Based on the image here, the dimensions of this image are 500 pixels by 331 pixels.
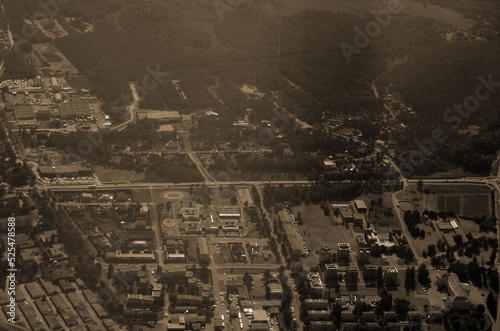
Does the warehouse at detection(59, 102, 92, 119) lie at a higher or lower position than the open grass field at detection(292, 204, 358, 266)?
higher

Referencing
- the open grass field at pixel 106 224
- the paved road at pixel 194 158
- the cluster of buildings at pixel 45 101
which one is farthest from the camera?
the cluster of buildings at pixel 45 101

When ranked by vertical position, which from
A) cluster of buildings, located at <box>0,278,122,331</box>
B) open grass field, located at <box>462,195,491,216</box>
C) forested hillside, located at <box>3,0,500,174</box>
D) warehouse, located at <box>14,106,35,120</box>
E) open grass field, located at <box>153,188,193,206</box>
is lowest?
cluster of buildings, located at <box>0,278,122,331</box>

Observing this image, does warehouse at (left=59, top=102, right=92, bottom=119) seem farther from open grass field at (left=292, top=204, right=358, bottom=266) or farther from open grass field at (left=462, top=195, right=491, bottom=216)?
open grass field at (left=462, top=195, right=491, bottom=216)

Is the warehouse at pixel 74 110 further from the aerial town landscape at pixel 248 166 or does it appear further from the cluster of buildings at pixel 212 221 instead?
the cluster of buildings at pixel 212 221

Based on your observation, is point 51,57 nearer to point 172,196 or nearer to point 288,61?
point 288,61

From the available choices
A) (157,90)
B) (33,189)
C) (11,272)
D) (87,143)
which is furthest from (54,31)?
(11,272)

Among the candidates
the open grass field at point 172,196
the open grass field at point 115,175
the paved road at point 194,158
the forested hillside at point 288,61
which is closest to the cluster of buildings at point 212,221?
the open grass field at point 172,196

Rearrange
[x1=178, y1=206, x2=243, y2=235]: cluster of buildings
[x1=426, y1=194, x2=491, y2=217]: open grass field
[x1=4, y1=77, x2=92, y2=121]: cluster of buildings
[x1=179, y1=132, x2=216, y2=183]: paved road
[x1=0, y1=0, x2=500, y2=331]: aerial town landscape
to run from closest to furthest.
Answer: [x1=0, y1=0, x2=500, y2=331]: aerial town landscape < [x1=178, y1=206, x2=243, y2=235]: cluster of buildings < [x1=426, y1=194, x2=491, y2=217]: open grass field < [x1=179, y1=132, x2=216, y2=183]: paved road < [x1=4, y1=77, x2=92, y2=121]: cluster of buildings

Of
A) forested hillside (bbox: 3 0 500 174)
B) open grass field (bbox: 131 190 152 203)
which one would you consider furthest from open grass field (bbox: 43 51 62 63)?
open grass field (bbox: 131 190 152 203)
